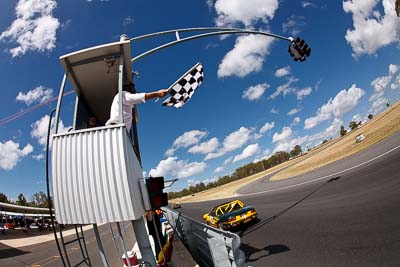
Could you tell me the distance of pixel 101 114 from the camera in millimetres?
4609

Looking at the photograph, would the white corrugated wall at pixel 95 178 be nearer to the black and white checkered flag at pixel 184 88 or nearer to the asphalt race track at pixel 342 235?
the black and white checkered flag at pixel 184 88

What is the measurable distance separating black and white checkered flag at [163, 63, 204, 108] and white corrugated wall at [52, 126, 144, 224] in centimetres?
178

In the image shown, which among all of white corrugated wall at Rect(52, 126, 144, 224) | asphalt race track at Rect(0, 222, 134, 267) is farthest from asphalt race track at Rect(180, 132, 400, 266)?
asphalt race track at Rect(0, 222, 134, 267)

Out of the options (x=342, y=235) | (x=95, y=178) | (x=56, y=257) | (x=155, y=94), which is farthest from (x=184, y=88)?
(x=56, y=257)

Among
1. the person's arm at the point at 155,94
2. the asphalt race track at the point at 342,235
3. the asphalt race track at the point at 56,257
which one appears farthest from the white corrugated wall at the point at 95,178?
the asphalt race track at the point at 56,257

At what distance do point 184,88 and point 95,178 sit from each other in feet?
8.21

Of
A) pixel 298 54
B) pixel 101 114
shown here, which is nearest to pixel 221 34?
pixel 298 54

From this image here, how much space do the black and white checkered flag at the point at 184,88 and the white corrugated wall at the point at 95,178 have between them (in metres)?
1.78

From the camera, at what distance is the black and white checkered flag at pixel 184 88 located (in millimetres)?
4691

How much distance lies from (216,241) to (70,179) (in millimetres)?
2372

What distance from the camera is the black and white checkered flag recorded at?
469 centimetres

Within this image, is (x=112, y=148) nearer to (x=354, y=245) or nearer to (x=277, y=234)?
(x=354, y=245)

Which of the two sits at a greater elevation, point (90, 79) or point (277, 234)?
point (90, 79)

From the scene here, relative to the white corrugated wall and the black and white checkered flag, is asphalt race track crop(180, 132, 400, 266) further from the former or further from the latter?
the white corrugated wall
